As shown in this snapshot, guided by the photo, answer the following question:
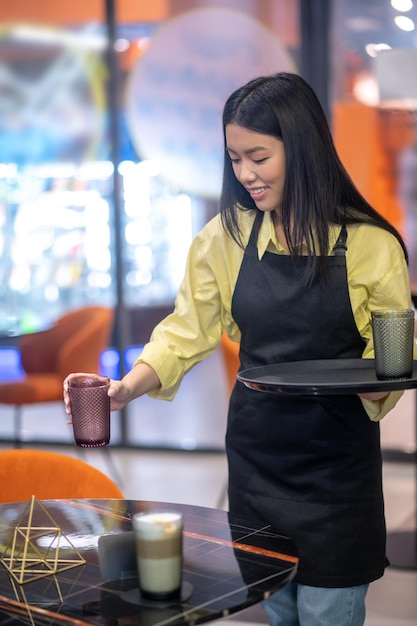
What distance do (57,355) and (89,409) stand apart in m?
3.49

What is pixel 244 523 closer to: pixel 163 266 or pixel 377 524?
pixel 377 524

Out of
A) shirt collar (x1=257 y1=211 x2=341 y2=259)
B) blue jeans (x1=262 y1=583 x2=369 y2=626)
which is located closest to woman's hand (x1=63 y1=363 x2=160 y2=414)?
shirt collar (x1=257 y1=211 x2=341 y2=259)

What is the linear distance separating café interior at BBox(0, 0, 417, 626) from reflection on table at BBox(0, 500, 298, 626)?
2.99m

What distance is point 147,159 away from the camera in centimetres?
546

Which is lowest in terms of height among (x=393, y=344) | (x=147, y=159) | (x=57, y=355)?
(x=57, y=355)

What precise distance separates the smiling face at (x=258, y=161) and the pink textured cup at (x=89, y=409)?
458 mm

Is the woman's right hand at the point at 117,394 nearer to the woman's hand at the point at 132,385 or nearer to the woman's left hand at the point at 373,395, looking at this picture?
the woman's hand at the point at 132,385

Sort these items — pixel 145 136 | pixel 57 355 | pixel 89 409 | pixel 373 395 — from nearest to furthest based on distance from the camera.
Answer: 1. pixel 89 409
2. pixel 373 395
3. pixel 57 355
4. pixel 145 136

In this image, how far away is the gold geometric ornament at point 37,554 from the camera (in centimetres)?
150

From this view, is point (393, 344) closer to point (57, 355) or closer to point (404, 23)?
point (404, 23)

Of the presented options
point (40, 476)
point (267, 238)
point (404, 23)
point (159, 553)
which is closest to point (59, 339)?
point (404, 23)

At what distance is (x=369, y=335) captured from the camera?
1.93 meters

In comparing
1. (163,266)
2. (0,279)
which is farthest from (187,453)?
(0,279)

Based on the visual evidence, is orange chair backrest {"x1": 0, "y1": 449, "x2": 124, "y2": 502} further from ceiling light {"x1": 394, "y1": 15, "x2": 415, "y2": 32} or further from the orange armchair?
ceiling light {"x1": 394, "y1": 15, "x2": 415, "y2": 32}
